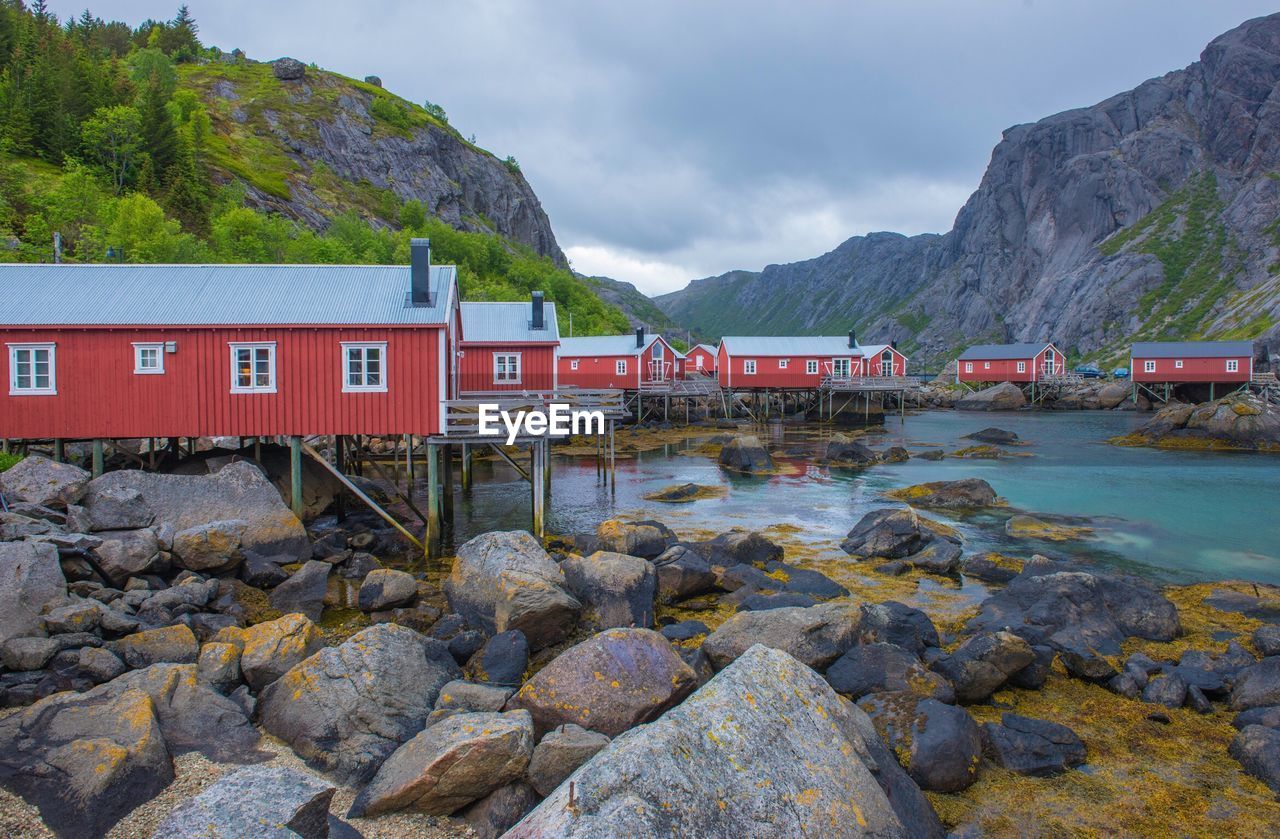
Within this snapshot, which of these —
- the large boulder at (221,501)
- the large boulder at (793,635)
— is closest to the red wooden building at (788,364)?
the large boulder at (221,501)

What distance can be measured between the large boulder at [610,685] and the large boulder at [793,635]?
1622 mm

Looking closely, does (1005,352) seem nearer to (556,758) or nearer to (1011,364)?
(1011,364)

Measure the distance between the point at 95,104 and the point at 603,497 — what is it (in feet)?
186

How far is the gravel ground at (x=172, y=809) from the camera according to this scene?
7297 mm

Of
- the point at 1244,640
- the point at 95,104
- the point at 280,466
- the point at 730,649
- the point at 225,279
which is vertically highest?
the point at 95,104

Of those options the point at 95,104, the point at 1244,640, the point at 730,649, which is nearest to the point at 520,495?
the point at 730,649

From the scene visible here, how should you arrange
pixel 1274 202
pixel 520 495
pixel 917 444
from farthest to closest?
pixel 1274 202 < pixel 917 444 < pixel 520 495

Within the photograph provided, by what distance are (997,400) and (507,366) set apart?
194 feet

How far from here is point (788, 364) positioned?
6812 cm

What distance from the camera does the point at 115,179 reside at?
2135 inches

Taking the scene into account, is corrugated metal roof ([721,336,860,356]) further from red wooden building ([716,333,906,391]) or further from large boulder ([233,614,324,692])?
large boulder ([233,614,324,692])

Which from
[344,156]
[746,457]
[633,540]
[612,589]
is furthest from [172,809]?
[344,156]

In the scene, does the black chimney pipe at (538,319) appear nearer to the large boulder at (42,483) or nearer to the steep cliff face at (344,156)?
the large boulder at (42,483)

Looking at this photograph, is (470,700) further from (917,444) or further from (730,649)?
(917,444)
